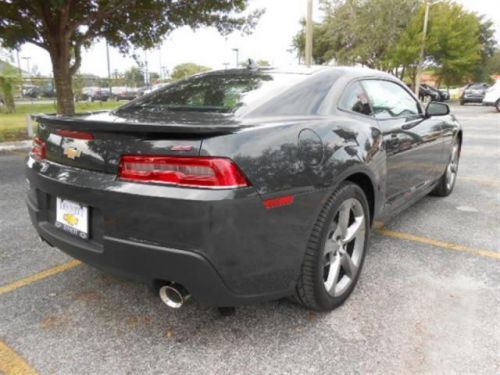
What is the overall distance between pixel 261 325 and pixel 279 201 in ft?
2.60

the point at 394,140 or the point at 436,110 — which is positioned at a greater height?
the point at 436,110

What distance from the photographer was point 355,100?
298 cm

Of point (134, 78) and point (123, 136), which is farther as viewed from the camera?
point (134, 78)

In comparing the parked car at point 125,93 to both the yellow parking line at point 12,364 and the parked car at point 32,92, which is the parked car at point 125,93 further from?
the yellow parking line at point 12,364

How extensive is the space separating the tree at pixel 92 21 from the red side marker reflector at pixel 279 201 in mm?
8618

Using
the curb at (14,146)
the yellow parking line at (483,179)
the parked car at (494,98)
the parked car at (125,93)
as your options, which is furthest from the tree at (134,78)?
the yellow parking line at (483,179)

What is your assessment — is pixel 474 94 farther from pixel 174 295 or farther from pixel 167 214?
pixel 167 214

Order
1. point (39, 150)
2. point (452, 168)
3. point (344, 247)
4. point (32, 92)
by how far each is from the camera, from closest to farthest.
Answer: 1. point (39, 150)
2. point (344, 247)
3. point (452, 168)
4. point (32, 92)

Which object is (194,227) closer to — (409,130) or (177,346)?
(177,346)

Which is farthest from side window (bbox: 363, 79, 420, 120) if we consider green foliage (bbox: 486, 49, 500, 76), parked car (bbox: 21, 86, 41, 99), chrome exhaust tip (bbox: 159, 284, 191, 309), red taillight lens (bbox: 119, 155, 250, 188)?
green foliage (bbox: 486, 49, 500, 76)

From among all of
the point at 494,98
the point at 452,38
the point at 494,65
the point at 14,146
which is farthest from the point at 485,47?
Answer: the point at 14,146

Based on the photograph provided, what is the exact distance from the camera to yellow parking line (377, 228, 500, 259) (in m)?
3.44

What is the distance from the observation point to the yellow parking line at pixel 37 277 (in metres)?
2.79

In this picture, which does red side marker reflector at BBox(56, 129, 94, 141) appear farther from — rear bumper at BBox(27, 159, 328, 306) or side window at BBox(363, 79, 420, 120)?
side window at BBox(363, 79, 420, 120)
